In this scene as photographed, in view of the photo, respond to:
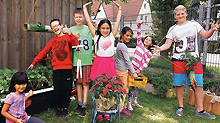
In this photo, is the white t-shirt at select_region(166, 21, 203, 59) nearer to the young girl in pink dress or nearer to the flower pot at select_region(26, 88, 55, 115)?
the flower pot at select_region(26, 88, 55, 115)

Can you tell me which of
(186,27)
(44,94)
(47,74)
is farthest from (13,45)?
(186,27)

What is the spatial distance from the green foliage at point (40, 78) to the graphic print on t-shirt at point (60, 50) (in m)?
0.57

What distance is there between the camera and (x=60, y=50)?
10.6 feet

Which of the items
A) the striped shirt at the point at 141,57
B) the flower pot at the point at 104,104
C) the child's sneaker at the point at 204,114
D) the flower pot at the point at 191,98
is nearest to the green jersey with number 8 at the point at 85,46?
the flower pot at the point at 104,104

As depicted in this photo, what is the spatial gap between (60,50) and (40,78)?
693 mm

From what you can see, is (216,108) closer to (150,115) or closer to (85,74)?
(150,115)

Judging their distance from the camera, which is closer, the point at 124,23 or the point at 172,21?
the point at 172,21

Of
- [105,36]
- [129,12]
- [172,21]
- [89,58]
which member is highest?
[129,12]

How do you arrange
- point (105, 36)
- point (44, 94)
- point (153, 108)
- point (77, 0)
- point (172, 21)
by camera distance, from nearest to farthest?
1. point (105, 36)
2. point (44, 94)
3. point (153, 108)
4. point (77, 0)
5. point (172, 21)

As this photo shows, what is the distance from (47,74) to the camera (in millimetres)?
3760

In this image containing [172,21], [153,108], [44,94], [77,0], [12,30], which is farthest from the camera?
[172,21]

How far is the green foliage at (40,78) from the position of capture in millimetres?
3447

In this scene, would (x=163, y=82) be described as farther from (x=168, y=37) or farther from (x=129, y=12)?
(x=129, y=12)

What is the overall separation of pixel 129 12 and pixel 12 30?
1025 inches
